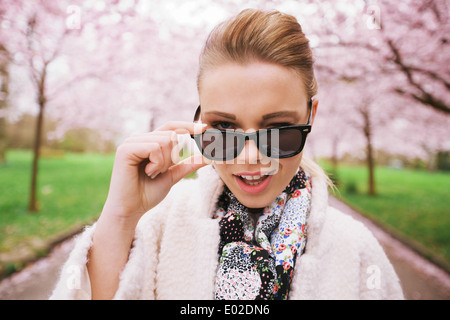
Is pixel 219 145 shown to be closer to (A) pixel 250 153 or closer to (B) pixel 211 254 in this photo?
(A) pixel 250 153

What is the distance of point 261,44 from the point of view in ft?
3.78

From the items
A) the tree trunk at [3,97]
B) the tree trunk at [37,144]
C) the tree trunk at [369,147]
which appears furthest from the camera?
the tree trunk at [369,147]

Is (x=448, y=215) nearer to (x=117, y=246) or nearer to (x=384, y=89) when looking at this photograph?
(x=384, y=89)

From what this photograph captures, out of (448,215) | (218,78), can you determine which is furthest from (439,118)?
(218,78)

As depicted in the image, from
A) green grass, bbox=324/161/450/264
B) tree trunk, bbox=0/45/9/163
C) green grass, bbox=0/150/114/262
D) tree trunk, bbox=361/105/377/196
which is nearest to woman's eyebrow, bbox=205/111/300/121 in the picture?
green grass, bbox=324/161/450/264

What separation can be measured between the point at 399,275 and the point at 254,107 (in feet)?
17.1

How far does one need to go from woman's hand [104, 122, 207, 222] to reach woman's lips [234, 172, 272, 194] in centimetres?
33

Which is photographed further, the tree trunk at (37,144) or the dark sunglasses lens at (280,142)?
the tree trunk at (37,144)

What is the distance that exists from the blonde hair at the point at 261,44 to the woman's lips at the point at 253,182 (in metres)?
0.48

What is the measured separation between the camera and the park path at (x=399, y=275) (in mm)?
3756

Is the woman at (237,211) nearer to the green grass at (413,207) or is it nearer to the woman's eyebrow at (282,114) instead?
the woman's eyebrow at (282,114)

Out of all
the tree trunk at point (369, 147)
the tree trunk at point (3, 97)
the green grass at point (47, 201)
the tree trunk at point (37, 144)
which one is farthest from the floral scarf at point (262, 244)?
the tree trunk at point (369, 147)

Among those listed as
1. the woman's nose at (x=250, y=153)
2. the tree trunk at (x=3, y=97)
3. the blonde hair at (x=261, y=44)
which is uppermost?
the tree trunk at (x=3, y=97)

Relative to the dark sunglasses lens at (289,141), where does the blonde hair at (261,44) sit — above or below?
above
